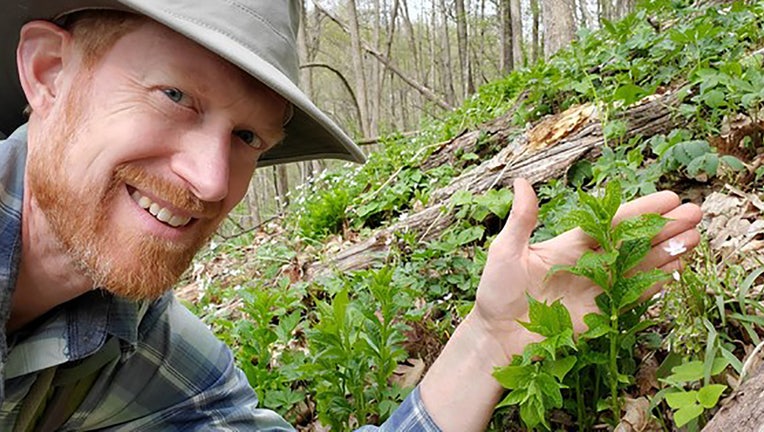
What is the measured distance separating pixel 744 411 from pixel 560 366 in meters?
0.39

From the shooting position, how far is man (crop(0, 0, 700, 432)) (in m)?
1.52

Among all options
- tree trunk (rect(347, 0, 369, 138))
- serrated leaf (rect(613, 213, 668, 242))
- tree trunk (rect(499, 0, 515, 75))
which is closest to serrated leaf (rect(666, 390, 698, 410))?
serrated leaf (rect(613, 213, 668, 242))

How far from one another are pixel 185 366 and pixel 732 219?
2.00 metres

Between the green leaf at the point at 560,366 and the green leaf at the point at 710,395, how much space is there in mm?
277

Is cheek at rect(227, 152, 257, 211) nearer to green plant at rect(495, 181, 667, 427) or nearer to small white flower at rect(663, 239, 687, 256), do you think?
green plant at rect(495, 181, 667, 427)

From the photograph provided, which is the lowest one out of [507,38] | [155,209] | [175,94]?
[155,209]

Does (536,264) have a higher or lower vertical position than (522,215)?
lower

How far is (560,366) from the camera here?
4.75ft

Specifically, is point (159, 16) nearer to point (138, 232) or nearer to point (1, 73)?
point (138, 232)

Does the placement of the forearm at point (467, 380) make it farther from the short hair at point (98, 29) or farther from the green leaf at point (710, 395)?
the short hair at point (98, 29)

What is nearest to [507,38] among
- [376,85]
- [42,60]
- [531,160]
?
[531,160]

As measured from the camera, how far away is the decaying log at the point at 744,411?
116 centimetres

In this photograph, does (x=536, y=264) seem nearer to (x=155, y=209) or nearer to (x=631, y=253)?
(x=631, y=253)

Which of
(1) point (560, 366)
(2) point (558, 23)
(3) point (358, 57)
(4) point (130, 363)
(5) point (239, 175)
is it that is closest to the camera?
(1) point (560, 366)
